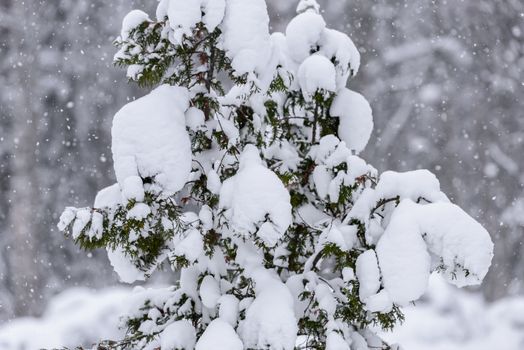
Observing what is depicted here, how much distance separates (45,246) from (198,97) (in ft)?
39.9

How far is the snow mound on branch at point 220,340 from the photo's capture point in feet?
8.59

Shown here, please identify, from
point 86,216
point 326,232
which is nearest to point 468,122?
point 326,232

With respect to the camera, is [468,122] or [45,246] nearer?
[45,246]

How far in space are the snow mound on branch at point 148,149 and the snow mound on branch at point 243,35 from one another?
1.30 ft

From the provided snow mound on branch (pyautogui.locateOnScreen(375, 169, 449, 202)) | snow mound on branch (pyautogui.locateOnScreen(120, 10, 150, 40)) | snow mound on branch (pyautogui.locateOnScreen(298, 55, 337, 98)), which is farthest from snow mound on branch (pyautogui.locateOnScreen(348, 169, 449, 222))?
snow mound on branch (pyautogui.locateOnScreen(120, 10, 150, 40))

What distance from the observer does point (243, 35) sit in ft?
8.54

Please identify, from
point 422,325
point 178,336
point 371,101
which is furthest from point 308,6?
point 371,101

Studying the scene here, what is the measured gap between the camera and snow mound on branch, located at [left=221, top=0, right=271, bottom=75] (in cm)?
260

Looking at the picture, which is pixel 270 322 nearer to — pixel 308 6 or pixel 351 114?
pixel 351 114

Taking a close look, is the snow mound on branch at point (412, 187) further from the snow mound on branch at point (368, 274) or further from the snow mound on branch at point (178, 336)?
the snow mound on branch at point (178, 336)

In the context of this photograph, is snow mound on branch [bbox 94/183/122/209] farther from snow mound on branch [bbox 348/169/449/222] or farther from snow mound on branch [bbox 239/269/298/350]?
snow mound on branch [bbox 348/169/449/222]

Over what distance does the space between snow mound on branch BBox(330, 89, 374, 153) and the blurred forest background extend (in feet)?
34.6

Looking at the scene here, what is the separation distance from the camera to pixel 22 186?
12672 mm

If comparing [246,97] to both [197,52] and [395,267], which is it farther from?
[395,267]
